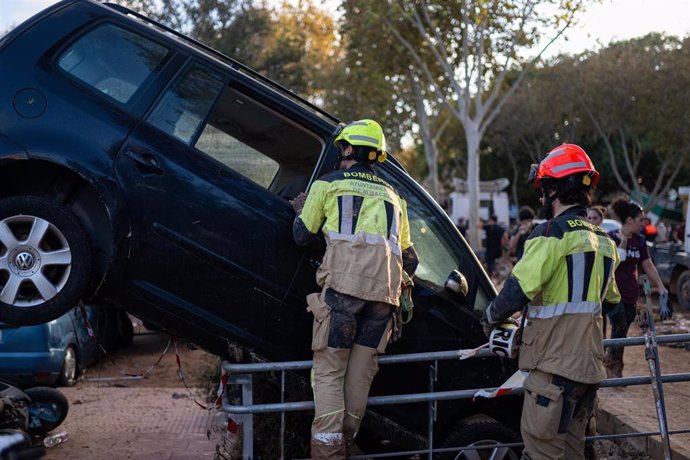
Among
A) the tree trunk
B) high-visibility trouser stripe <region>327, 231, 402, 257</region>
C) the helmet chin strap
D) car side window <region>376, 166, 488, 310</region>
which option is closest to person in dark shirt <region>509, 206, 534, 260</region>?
car side window <region>376, 166, 488, 310</region>

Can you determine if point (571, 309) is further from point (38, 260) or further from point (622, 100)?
point (622, 100)

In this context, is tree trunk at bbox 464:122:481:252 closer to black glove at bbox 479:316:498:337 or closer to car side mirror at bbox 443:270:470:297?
car side mirror at bbox 443:270:470:297

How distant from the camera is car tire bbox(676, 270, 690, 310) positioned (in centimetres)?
1584

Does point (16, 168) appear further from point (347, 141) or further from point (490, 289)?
point (490, 289)

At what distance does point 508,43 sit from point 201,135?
16911mm

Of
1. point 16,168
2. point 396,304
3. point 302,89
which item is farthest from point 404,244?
point 302,89

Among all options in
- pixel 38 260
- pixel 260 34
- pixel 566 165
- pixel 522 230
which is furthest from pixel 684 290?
pixel 260 34

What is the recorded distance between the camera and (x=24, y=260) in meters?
4.46

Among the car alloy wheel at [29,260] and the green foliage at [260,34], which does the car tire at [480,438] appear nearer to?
the car alloy wheel at [29,260]

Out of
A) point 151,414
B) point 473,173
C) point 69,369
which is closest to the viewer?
point 151,414

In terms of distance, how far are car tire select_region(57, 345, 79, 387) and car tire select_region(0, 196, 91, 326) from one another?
5.05 metres

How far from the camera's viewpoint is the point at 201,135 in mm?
4688

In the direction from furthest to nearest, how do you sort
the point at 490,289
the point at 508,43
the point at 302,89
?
1. the point at 302,89
2. the point at 508,43
3. the point at 490,289

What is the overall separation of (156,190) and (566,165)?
2.15 metres
